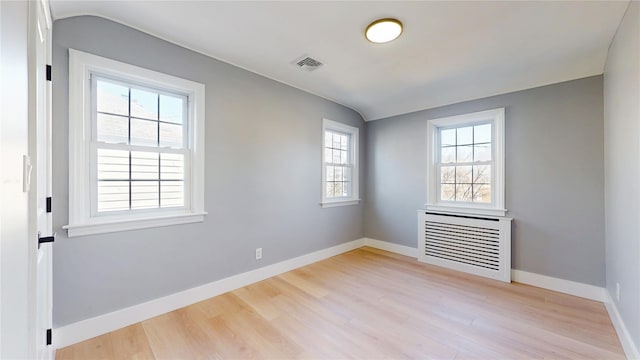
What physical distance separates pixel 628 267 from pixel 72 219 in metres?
3.97

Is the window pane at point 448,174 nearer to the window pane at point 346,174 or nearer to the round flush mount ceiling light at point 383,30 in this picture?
the window pane at point 346,174

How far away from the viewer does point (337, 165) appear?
4.12 m

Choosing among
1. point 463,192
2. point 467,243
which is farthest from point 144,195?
point 463,192

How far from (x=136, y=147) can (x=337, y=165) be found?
2.69 meters

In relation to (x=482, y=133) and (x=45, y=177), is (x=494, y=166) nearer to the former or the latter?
(x=482, y=133)

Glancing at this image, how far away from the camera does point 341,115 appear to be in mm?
4078

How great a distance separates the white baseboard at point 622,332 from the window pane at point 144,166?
3677 mm

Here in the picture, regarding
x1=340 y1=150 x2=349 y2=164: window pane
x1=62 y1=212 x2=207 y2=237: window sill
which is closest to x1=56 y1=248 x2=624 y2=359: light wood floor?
x1=62 y1=212 x2=207 y2=237: window sill

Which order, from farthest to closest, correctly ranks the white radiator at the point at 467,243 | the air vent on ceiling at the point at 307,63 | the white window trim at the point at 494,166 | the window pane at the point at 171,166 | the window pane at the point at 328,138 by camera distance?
the window pane at the point at 328,138 → the white window trim at the point at 494,166 → the white radiator at the point at 467,243 → the air vent on ceiling at the point at 307,63 → the window pane at the point at 171,166

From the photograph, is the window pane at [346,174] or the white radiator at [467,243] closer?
the white radiator at [467,243]

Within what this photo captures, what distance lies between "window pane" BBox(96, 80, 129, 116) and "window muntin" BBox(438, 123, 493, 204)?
379 cm

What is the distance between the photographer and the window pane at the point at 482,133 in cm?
331

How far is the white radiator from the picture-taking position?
2.99 metres

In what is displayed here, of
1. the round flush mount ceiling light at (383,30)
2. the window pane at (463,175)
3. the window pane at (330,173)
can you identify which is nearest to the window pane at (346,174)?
the window pane at (330,173)
